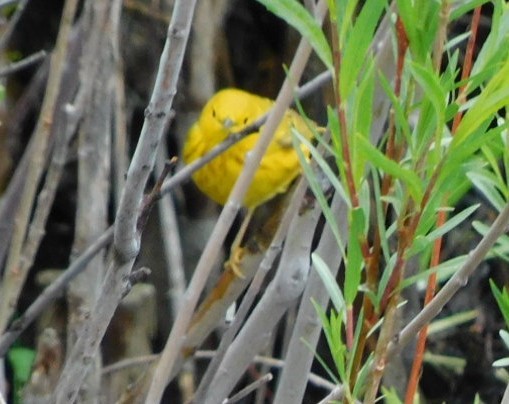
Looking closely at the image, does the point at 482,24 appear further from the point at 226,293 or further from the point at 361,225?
the point at 361,225

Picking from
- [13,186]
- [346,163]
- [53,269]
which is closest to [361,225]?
[346,163]

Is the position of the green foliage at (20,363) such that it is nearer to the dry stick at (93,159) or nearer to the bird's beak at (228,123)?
the dry stick at (93,159)

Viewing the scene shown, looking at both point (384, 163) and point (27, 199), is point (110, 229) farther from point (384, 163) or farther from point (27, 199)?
point (384, 163)

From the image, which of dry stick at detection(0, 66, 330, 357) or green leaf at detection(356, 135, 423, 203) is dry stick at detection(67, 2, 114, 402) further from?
green leaf at detection(356, 135, 423, 203)

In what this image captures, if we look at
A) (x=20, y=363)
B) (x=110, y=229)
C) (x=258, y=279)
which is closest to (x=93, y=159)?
(x=110, y=229)

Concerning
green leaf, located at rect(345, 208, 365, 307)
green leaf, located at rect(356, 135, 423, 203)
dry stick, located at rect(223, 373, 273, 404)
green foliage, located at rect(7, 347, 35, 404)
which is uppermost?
green leaf, located at rect(356, 135, 423, 203)

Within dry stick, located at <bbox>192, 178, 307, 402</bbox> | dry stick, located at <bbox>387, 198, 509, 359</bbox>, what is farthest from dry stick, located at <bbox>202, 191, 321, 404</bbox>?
dry stick, located at <bbox>387, 198, 509, 359</bbox>
